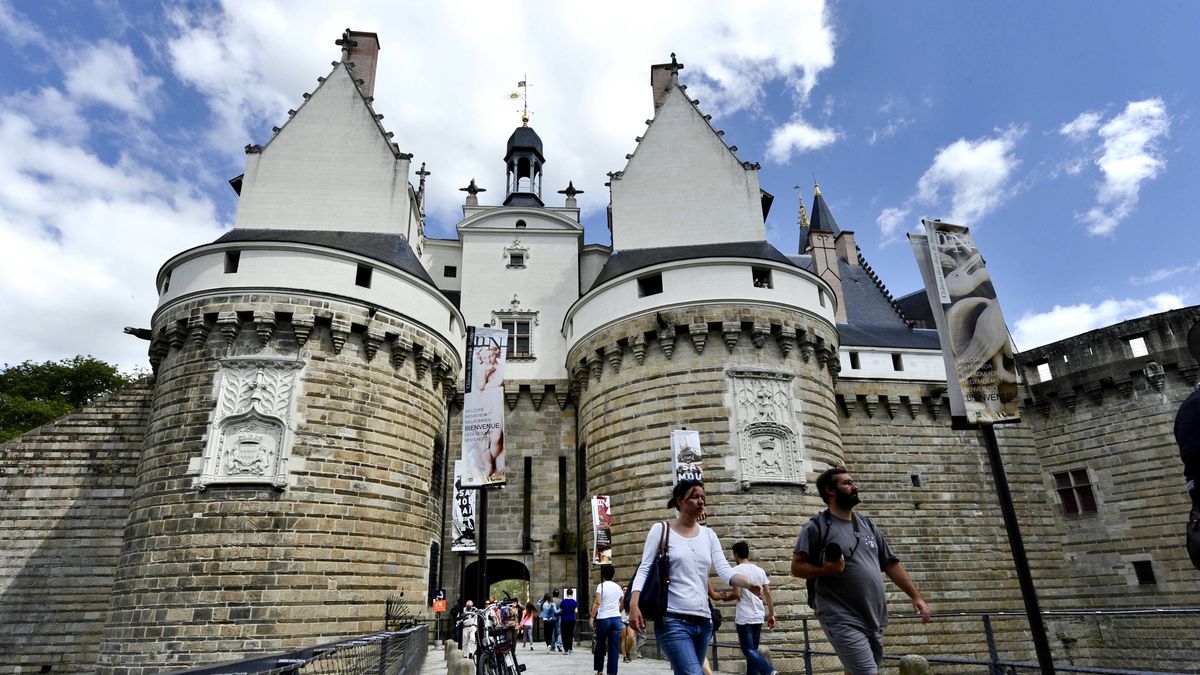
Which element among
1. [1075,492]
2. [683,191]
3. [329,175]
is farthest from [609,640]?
[1075,492]

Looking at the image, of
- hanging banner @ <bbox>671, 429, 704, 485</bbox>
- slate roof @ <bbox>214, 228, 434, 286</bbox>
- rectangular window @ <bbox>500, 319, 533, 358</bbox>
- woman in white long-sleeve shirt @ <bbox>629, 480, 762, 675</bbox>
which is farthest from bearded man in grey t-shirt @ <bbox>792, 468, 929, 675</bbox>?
rectangular window @ <bbox>500, 319, 533, 358</bbox>

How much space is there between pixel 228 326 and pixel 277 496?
399 centimetres

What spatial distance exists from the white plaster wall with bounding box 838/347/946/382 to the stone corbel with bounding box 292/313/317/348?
15.3 m

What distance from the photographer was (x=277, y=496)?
555 inches

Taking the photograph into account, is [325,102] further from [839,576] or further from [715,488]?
[839,576]

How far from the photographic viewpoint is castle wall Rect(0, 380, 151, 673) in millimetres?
16391

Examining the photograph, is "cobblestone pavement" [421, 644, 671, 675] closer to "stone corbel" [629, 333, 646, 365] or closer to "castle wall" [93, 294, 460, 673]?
"castle wall" [93, 294, 460, 673]

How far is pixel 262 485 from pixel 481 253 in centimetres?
1061

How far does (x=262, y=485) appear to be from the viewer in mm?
14148

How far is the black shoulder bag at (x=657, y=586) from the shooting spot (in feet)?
13.9

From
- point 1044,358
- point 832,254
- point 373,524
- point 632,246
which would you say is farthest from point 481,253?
point 1044,358

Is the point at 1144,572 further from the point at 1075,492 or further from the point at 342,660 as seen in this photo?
the point at 342,660

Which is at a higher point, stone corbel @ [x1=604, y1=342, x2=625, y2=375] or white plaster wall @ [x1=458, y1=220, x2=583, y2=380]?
white plaster wall @ [x1=458, y1=220, x2=583, y2=380]

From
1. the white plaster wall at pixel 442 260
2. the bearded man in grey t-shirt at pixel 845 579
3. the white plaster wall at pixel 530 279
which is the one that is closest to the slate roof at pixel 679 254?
the white plaster wall at pixel 530 279
